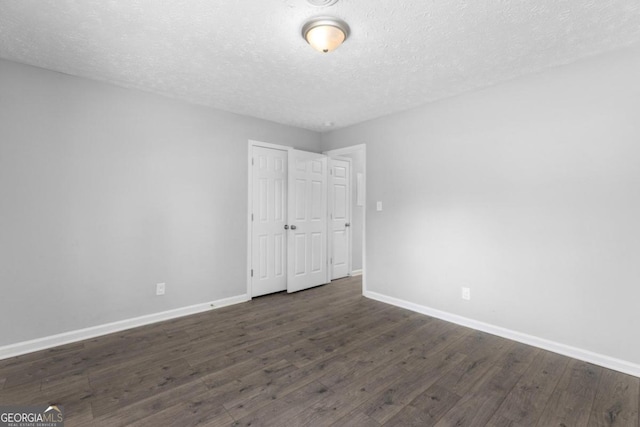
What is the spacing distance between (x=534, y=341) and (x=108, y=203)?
173 inches

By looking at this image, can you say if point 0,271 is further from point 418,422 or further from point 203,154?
point 418,422

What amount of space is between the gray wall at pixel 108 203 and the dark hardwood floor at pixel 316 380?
0.46 meters

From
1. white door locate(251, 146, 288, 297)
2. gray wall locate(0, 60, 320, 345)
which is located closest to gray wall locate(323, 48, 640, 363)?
white door locate(251, 146, 288, 297)

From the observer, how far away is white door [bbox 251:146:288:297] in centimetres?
413

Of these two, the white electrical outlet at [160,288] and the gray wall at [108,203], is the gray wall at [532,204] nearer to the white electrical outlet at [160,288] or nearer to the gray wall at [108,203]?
the gray wall at [108,203]

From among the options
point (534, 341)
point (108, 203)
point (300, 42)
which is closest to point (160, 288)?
point (108, 203)

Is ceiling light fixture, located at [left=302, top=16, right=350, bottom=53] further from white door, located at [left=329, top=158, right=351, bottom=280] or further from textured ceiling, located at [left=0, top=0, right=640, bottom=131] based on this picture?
white door, located at [left=329, top=158, right=351, bottom=280]

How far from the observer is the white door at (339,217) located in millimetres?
5039

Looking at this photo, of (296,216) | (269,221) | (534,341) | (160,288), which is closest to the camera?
(534,341)

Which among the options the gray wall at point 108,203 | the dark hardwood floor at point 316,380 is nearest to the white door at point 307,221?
the gray wall at point 108,203

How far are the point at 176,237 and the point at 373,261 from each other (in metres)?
2.59

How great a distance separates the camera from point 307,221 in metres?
4.65

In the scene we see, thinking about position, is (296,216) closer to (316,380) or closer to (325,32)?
(316,380)

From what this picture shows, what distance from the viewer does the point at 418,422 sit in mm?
1746
